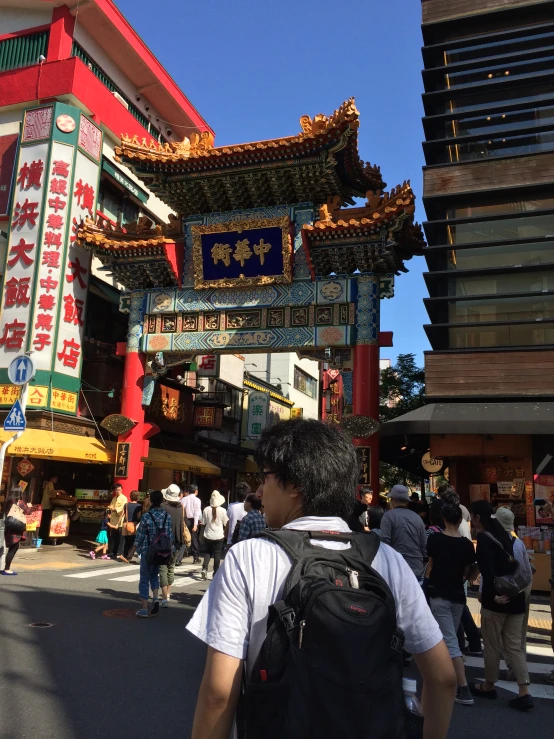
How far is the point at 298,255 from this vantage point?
17.6 m

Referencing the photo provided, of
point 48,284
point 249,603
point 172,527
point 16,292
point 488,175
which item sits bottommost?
point 172,527

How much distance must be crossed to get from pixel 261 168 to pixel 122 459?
364 inches

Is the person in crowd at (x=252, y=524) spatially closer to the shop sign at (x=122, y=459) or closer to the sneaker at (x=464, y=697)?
the sneaker at (x=464, y=697)

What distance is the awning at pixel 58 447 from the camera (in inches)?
607

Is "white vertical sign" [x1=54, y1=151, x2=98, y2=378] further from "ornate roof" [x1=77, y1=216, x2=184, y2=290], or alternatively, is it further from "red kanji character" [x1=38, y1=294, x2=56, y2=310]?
"ornate roof" [x1=77, y1=216, x2=184, y2=290]

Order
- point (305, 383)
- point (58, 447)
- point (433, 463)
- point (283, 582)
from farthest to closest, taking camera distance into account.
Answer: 1. point (305, 383)
2. point (58, 447)
3. point (433, 463)
4. point (283, 582)

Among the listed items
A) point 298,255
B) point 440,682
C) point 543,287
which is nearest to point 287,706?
point 440,682

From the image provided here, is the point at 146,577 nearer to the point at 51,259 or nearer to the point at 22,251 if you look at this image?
the point at 51,259

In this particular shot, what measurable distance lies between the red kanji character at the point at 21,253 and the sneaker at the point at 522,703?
16.4m

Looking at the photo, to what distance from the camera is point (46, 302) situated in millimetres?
17172

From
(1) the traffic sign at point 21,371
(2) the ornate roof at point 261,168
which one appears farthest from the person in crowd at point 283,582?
(2) the ornate roof at point 261,168

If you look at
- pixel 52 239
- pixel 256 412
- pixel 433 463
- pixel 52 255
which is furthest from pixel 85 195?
pixel 256 412

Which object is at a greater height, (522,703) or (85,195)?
(85,195)

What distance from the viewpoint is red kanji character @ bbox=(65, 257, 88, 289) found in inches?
707
